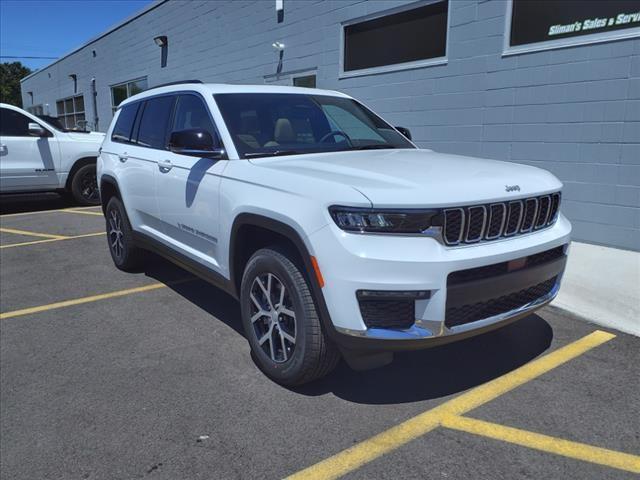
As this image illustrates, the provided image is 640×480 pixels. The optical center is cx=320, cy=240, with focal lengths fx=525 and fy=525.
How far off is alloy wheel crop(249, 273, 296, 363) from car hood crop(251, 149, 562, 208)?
2.33ft

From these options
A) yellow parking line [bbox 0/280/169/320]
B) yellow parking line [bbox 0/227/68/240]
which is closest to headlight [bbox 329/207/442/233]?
yellow parking line [bbox 0/280/169/320]

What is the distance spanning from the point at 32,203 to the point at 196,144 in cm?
1004

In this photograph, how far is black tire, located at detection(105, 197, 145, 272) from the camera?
5434 millimetres

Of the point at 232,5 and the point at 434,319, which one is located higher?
the point at 232,5

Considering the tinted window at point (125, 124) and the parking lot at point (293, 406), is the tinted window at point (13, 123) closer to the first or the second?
the tinted window at point (125, 124)

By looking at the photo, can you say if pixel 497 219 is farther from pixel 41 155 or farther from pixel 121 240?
pixel 41 155

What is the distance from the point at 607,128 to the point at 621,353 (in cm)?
349

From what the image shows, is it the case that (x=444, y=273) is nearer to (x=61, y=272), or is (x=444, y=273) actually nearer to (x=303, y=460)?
(x=303, y=460)

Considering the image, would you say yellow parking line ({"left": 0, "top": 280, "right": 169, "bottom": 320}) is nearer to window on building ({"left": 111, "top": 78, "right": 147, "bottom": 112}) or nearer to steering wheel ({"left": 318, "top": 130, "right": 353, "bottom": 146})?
steering wheel ({"left": 318, "top": 130, "right": 353, "bottom": 146})

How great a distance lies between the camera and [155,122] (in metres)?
4.89

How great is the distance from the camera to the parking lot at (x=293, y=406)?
2.53 metres

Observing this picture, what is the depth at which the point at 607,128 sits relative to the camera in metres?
6.18

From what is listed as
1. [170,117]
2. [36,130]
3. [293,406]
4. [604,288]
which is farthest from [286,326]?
[36,130]

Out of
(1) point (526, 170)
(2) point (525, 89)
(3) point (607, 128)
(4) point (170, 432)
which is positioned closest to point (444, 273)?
(1) point (526, 170)
